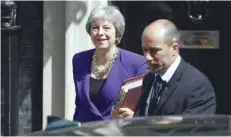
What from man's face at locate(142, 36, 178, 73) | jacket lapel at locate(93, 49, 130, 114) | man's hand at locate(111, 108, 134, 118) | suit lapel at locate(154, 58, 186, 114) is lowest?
man's hand at locate(111, 108, 134, 118)

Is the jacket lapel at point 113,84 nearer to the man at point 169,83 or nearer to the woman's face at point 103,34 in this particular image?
the woman's face at point 103,34

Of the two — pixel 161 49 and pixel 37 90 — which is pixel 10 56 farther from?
pixel 161 49

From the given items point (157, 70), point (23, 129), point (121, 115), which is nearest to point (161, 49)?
point (157, 70)

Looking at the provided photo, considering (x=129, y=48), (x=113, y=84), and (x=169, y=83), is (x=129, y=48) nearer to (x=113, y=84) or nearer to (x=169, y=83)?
(x=113, y=84)

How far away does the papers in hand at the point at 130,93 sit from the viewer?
14.4ft

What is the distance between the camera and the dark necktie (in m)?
4.11

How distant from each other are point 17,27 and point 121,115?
363 cm

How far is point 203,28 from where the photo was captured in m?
7.88

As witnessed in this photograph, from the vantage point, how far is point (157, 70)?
13.6ft

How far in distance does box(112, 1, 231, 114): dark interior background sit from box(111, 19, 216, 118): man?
12.1 feet

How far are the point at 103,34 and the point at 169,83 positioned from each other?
106cm

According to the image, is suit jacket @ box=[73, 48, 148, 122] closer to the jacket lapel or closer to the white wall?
the jacket lapel

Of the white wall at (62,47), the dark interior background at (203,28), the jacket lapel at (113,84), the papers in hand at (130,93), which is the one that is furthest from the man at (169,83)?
the dark interior background at (203,28)

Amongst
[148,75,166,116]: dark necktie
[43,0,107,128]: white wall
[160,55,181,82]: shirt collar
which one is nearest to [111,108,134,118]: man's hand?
[148,75,166,116]: dark necktie
